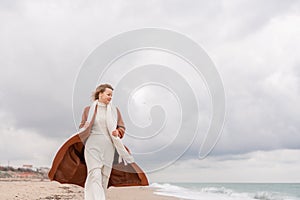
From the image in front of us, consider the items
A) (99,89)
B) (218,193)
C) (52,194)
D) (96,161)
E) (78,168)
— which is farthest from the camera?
(218,193)

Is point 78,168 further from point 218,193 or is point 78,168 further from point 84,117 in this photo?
point 218,193

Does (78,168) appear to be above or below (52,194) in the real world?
below

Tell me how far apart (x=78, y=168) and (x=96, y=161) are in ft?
1.48

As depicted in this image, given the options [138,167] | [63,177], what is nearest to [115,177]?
[138,167]

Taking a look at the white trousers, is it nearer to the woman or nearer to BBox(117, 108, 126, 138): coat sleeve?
the woman

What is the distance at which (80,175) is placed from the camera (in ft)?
19.6

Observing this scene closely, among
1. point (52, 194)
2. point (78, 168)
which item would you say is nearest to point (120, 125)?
point (78, 168)

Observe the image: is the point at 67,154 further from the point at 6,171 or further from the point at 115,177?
the point at 6,171

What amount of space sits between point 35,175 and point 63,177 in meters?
44.3

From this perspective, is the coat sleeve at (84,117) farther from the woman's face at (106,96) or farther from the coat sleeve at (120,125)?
the coat sleeve at (120,125)

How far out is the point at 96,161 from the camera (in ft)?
18.4

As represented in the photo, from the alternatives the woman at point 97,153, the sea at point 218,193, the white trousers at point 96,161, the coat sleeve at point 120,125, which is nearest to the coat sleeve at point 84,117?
the woman at point 97,153

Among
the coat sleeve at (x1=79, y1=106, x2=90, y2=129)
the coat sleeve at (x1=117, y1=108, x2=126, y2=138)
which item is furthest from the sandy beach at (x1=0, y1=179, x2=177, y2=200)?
the coat sleeve at (x1=117, y1=108, x2=126, y2=138)

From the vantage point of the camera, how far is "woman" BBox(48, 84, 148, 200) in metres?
5.61
